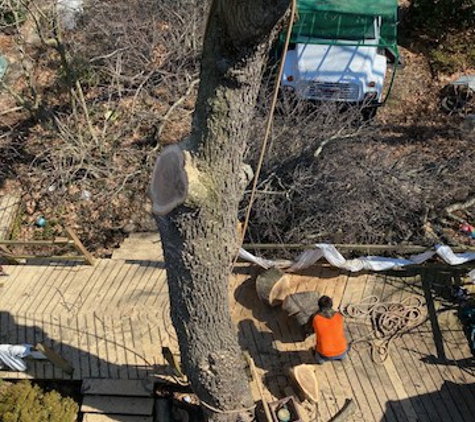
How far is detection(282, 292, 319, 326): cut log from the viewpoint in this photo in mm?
7555

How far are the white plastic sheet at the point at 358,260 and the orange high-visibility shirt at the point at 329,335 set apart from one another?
1.30 meters

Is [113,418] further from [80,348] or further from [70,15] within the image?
[70,15]

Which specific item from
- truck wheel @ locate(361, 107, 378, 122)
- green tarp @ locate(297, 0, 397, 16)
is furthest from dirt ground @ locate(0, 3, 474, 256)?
green tarp @ locate(297, 0, 397, 16)

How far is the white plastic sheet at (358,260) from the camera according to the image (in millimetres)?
8008

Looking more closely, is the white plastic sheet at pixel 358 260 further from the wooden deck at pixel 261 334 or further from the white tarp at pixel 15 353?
the white tarp at pixel 15 353

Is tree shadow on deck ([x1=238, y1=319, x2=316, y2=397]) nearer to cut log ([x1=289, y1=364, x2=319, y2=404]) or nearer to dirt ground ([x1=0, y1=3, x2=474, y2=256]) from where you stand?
cut log ([x1=289, y1=364, x2=319, y2=404])

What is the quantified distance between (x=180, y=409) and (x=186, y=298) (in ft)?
9.14

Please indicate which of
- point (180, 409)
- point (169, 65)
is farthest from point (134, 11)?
point (180, 409)

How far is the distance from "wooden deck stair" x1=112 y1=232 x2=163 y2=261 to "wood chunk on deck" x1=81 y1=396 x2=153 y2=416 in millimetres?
2483

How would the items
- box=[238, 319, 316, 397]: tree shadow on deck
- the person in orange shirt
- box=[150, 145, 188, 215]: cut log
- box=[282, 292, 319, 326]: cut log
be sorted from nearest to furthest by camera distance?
box=[150, 145, 188, 215]: cut log, the person in orange shirt, box=[238, 319, 316, 397]: tree shadow on deck, box=[282, 292, 319, 326]: cut log

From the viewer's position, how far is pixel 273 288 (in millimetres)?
7824

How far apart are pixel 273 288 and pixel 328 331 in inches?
48.4

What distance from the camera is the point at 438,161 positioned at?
11.1 m

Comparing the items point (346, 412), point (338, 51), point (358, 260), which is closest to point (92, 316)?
point (346, 412)
